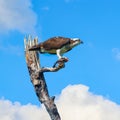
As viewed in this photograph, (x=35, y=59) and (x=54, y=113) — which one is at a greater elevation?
(x=35, y=59)

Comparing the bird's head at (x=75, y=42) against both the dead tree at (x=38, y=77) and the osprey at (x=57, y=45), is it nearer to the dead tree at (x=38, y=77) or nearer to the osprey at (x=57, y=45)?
the osprey at (x=57, y=45)

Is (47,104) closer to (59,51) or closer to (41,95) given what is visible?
(41,95)

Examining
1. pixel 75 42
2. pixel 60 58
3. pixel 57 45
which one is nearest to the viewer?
pixel 60 58

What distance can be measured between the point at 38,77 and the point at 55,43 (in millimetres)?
1106

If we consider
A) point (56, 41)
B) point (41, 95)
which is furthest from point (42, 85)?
point (56, 41)

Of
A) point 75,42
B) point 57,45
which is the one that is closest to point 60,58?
point 57,45

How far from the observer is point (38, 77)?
1628cm

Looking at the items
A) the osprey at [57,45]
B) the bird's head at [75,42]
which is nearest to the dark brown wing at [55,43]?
the osprey at [57,45]

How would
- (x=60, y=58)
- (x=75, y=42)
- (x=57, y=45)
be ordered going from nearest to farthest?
(x=60, y=58)
(x=57, y=45)
(x=75, y=42)

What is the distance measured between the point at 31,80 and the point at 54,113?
1.09 meters

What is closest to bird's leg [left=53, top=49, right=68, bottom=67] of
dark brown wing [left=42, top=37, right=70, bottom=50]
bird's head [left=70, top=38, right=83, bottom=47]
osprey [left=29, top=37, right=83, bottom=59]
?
osprey [left=29, top=37, right=83, bottom=59]

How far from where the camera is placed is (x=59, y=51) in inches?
618

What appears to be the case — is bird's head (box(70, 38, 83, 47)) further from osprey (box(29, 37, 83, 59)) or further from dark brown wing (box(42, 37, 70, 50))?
dark brown wing (box(42, 37, 70, 50))

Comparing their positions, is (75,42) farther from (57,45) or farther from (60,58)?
(60,58)
